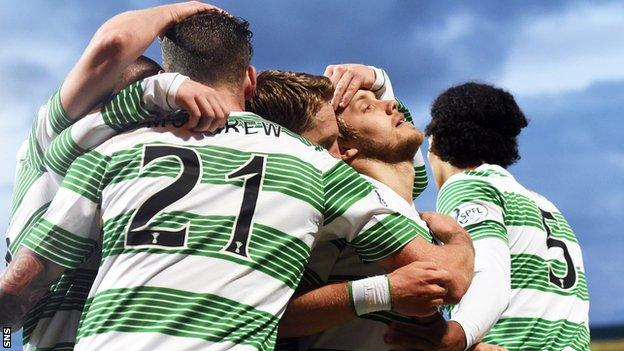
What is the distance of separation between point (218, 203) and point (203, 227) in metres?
0.12

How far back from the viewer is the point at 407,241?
399 centimetres

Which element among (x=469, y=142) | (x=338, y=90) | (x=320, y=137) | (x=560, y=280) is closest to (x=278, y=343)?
(x=320, y=137)

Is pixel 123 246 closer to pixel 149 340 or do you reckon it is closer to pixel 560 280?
pixel 149 340

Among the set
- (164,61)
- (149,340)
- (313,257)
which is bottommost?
(149,340)

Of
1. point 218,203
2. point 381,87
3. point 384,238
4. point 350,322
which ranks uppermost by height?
point 381,87

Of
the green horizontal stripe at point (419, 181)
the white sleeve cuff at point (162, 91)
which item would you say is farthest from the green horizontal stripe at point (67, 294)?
the green horizontal stripe at point (419, 181)

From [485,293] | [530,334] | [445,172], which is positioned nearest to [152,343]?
[485,293]

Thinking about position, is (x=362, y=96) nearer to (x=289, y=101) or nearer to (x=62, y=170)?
(x=289, y=101)

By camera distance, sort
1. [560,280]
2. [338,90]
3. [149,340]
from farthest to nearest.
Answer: [560,280] → [338,90] → [149,340]

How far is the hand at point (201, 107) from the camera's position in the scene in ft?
12.7

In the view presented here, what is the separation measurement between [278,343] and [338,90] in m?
1.59

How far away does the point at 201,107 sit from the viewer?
12.7ft

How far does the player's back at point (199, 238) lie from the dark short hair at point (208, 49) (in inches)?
14.3

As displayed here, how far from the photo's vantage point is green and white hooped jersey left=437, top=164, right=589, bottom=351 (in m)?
5.79
